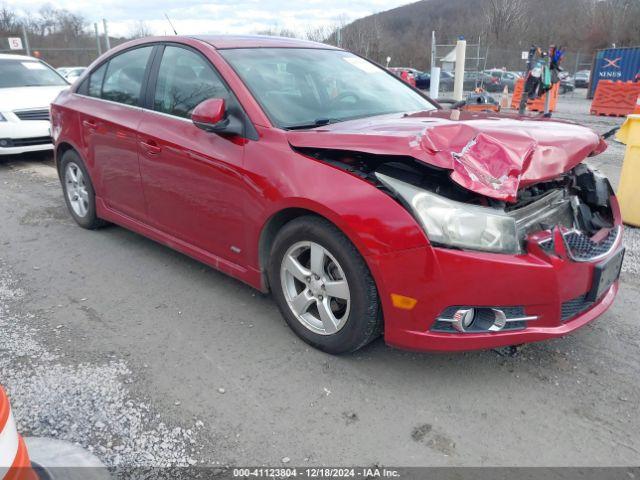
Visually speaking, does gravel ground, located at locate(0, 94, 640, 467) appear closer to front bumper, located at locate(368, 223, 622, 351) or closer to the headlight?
front bumper, located at locate(368, 223, 622, 351)

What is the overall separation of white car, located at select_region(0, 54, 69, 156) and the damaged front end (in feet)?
22.3

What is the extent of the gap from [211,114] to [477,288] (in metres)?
1.72

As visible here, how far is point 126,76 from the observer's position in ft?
13.5

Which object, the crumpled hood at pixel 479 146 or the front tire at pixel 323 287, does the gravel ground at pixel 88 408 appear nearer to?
the front tire at pixel 323 287

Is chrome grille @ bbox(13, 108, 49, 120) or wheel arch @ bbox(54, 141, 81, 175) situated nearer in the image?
wheel arch @ bbox(54, 141, 81, 175)

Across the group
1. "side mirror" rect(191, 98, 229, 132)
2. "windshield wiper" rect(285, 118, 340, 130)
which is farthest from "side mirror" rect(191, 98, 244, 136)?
"windshield wiper" rect(285, 118, 340, 130)

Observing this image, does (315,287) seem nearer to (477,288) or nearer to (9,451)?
(477,288)

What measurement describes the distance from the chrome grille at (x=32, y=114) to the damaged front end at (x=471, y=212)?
684 cm

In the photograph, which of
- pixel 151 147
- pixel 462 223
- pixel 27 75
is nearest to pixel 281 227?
pixel 462 223

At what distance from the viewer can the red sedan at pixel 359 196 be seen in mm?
2354

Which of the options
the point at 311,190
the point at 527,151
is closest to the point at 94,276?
the point at 311,190

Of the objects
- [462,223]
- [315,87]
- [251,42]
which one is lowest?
[462,223]

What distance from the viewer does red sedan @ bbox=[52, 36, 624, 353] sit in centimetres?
235

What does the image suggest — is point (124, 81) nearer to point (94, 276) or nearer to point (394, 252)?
point (94, 276)
